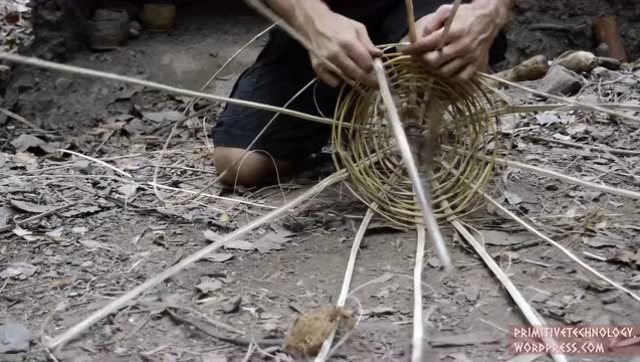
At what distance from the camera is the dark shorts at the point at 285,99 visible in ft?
6.17

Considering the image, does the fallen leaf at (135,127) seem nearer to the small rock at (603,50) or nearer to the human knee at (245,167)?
the human knee at (245,167)

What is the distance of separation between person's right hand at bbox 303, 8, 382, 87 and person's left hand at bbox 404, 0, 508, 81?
73 mm

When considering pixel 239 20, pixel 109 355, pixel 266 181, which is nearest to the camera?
pixel 109 355

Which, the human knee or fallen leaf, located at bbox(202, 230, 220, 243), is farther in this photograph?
the human knee

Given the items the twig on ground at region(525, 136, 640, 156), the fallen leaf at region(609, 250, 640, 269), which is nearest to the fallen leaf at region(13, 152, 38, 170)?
the twig on ground at region(525, 136, 640, 156)

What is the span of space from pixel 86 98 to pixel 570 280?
6.44ft

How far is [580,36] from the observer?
10.8 feet

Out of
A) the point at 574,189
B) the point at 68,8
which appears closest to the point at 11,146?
the point at 68,8

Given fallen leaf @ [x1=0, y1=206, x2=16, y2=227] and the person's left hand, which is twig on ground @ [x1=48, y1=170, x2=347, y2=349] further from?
fallen leaf @ [x1=0, y1=206, x2=16, y2=227]

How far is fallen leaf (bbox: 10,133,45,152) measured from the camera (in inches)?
90.1

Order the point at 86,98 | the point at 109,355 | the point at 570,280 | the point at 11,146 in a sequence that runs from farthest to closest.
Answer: the point at 86,98, the point at 11,146, the point at 570,280, the point at 109,355

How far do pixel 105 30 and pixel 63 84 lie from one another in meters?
0.33

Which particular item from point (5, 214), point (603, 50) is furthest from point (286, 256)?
point (603, 50)

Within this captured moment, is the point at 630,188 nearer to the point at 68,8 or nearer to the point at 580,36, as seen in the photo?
the point at 580,36
